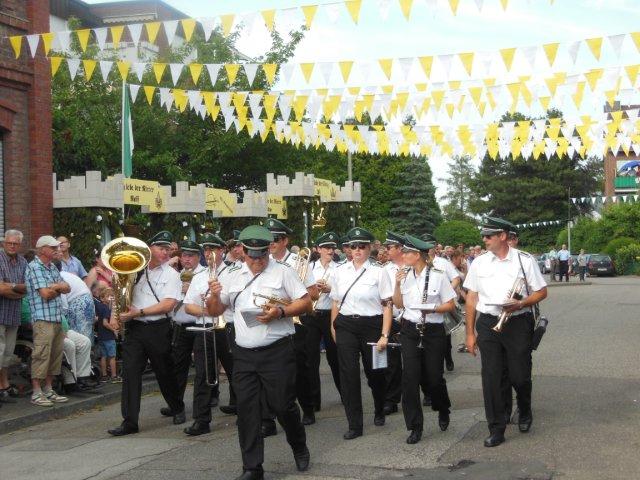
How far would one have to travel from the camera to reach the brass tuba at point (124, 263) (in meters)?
8.85

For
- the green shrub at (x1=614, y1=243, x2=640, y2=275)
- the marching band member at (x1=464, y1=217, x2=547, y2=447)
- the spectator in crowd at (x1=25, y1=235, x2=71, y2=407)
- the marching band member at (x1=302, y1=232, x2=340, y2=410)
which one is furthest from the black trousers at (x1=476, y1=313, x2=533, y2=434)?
the green shrub at (x1=614, y1=243, x2=640, y2=275)

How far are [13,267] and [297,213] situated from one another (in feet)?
72.8

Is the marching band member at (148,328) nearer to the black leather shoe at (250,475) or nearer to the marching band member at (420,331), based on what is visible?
the marching band member at (420,331)

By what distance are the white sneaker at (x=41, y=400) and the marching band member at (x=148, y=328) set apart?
180 cm

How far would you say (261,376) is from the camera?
696 centimetres

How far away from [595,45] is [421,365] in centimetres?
659

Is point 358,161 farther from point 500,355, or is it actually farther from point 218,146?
point 500,355

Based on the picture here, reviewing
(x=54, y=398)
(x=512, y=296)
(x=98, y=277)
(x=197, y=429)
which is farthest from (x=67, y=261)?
(x=512, y=296)

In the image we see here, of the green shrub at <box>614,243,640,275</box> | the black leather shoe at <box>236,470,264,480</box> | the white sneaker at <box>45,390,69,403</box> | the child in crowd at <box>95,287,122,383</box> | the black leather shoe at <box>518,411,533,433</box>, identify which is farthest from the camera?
the green shrub at <box>614,243,640,275</box>

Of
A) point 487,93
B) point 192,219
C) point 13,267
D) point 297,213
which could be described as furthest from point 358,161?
point 13,267

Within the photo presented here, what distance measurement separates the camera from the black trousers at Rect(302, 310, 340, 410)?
9713mm

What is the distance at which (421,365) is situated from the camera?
820cm

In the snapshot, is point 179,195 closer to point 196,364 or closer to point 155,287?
point 155,287

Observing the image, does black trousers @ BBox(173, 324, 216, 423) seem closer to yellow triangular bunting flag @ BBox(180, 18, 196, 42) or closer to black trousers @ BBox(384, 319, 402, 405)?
black trousers @ BBox(384, 319, 402, 405)
